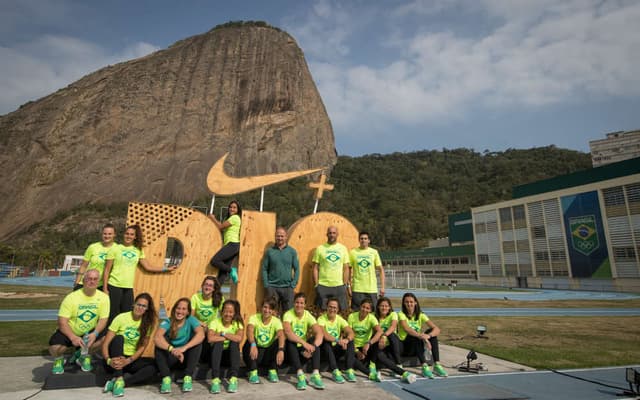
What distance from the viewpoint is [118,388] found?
3908 mm

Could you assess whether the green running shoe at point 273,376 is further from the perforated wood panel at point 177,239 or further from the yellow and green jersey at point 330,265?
the perforated wood panel at point 177,239

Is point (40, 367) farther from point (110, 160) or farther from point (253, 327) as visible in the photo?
point (110, 160)

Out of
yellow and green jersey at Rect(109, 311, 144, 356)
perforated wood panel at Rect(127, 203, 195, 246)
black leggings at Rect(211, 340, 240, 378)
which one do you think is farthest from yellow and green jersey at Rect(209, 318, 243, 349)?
perforated wood panel at Rect(127, 203, 195, 246)

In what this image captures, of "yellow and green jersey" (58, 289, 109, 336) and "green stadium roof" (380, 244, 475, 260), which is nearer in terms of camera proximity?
"yellow and green jersey" (58, 289, 109, 336)

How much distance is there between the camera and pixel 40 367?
196 inches

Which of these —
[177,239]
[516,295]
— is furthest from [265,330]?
[516,295]

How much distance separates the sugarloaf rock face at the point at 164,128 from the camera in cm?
6800

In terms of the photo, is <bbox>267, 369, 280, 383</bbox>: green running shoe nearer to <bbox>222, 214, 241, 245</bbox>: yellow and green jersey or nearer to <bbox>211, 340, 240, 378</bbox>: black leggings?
<bbox>211, 340, 240, 378</bbox>: black leggings

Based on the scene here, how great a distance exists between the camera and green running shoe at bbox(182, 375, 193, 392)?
411 centimetres

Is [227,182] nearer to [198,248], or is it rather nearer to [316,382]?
[198,248]

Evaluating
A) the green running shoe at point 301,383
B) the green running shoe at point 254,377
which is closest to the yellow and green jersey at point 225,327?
the green running shoe at point 254,377

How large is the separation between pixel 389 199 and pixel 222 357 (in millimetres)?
81613

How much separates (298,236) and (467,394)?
3526mm

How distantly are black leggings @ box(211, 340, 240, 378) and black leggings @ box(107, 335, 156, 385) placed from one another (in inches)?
26.0
